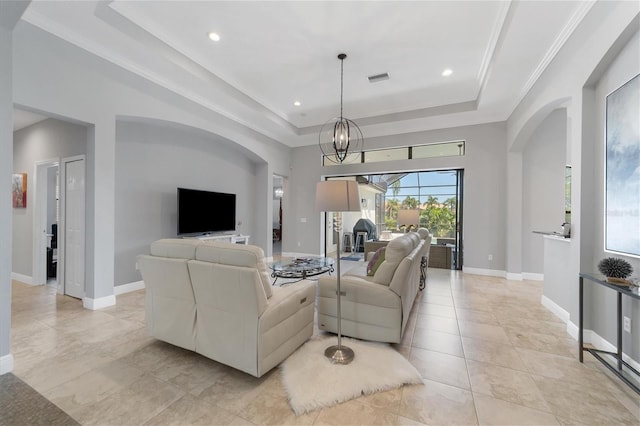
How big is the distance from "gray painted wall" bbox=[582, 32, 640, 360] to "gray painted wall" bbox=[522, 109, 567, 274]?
9.32 ft

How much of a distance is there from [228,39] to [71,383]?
3.82m

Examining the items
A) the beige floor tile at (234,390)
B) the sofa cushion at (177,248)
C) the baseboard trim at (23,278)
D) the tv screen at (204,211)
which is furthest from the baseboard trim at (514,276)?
the baseboard trim at (23,278)

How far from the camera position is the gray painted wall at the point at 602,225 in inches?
84.5

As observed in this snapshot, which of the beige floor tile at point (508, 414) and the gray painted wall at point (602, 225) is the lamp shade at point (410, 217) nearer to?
the gray painted wall at point (602, 225)

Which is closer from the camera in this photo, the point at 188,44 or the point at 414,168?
the point at 188,44

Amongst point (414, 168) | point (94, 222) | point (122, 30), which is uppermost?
point (122, 30)

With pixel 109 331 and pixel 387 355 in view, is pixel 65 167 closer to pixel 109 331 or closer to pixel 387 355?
pixel 109 331

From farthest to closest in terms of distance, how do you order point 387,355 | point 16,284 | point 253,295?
point 16,284, point 387,355, point 253,295

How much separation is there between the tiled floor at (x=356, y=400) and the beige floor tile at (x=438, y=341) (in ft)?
0.06

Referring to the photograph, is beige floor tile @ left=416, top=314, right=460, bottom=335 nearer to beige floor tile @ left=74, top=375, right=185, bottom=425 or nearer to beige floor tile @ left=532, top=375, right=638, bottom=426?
beige floor tile @ left=532, top=375, right=638, bottom=426

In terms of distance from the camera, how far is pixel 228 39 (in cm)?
338

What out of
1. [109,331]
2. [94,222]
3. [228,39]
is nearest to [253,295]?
[109,331]

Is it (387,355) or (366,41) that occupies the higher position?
(366,41)

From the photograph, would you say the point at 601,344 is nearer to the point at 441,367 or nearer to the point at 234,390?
the point at 441,367
